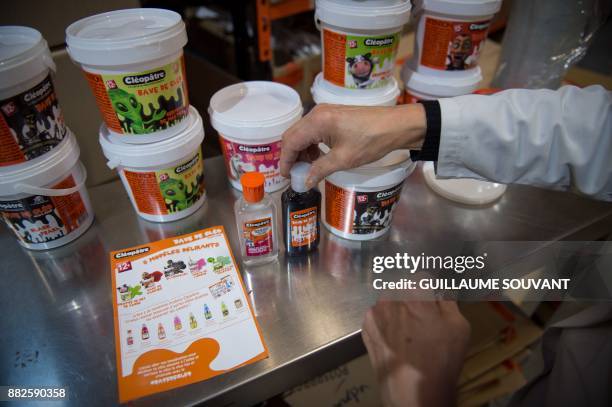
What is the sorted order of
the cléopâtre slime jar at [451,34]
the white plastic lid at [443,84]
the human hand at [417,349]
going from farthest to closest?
1. the white plastic lid at [443,84]
2. the cléopâtre slime jar at [451,34]
3. the human hand at [417,349]

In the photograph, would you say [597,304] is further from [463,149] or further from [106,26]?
[106,26]

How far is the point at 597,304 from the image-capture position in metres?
0.63

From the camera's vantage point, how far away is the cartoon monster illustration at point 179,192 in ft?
2.56

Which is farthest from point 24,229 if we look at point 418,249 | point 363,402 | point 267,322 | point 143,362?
point 363,402

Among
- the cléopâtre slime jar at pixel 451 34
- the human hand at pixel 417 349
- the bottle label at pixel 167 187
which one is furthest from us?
the cléopâtre slime jar at pixel 451 34

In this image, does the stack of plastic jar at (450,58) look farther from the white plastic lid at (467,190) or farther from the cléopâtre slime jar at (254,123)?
the cléopâtre slime jar at (254,123)

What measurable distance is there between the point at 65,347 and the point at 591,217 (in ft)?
3.45

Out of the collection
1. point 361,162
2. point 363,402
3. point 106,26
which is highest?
point 106,26

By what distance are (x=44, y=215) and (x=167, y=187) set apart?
0.72ft

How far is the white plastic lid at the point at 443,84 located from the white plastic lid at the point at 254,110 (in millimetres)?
330

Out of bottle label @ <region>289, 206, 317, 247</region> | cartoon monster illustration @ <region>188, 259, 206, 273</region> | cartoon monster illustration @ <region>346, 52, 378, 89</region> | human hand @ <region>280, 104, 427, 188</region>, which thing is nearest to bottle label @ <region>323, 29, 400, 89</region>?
cartoon monster illustration @ <region>346, 52, 378, 89</region>

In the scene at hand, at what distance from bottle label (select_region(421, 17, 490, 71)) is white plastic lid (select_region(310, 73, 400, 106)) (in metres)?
0.14

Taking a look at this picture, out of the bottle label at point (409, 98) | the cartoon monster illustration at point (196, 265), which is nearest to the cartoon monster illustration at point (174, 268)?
the cartoon monster illustration at point (196, 265)

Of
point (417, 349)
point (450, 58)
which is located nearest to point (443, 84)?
point (450, 58)
